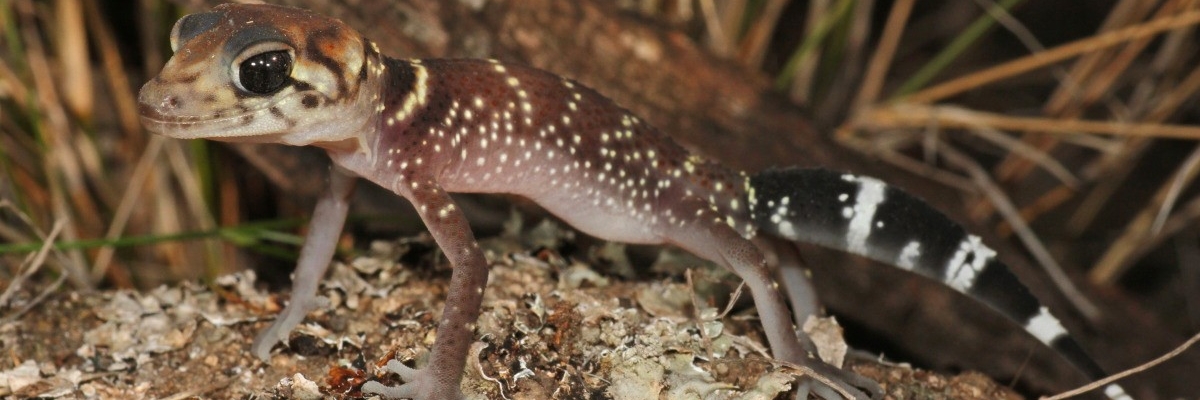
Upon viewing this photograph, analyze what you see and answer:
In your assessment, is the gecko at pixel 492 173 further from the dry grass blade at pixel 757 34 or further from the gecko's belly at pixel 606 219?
the dry grass blade at pixel 757 34

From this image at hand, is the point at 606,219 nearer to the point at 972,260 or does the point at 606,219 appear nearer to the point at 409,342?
the point at 409,342

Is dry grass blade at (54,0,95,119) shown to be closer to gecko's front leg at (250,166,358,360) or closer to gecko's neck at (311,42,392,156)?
gecko's front leg at (250,166,358,360)

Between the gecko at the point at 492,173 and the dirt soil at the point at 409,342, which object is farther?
the dirt soil at the point at 409,342

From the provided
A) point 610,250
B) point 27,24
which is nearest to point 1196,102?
point 610,250

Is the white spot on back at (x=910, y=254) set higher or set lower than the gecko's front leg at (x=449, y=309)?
higher

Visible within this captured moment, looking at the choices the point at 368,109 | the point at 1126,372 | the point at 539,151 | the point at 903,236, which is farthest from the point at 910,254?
the point at 368,109

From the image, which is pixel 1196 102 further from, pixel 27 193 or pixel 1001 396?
pixel 27 193

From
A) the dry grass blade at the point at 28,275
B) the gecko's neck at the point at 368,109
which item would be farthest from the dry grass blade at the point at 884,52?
the dry grass blade at the point at 28,275

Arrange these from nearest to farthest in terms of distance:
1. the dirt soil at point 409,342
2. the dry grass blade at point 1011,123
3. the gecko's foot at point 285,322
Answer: the dirt soil at point 409,342, the gecko's foot at point 285,322, the dry grass blade at point 1011,123
